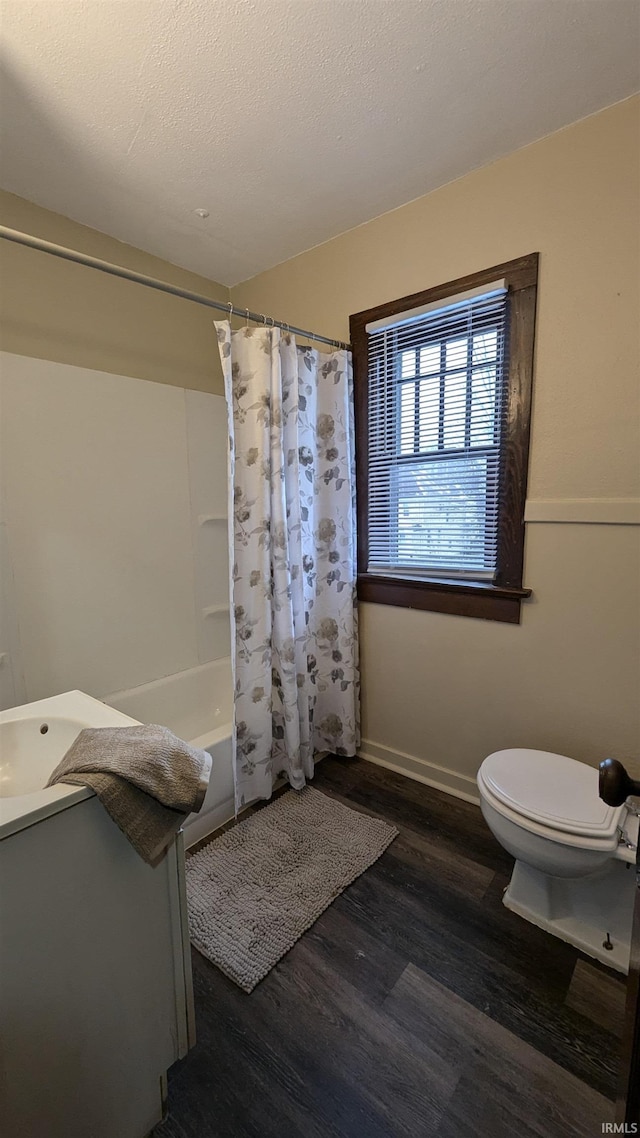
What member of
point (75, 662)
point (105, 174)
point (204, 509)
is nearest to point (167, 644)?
point (75, 662)

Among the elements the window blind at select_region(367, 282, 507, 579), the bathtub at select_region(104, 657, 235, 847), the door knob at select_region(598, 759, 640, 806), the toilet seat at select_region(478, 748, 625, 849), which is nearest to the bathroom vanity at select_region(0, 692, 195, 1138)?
the bathtub at select_region(104, 657, 235, 847)

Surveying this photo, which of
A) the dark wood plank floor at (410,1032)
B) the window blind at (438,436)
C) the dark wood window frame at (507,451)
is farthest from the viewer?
the window blind at (438,436)

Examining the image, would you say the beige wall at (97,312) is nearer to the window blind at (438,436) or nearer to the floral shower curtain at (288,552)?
the floral shower curtain at (288,552)

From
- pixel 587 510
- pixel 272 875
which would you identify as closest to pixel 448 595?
pixel 587 510

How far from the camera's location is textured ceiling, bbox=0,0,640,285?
1.09 metres

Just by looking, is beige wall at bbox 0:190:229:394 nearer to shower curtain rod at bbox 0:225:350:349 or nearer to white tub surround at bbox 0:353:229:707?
white tub surround at bbox 0:353:229:707

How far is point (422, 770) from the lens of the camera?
2074mm

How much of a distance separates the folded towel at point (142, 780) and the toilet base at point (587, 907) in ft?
3.78

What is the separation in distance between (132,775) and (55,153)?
202 centimetres

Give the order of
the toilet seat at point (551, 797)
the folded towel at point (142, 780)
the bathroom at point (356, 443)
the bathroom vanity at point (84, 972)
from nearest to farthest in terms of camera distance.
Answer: the bathroom vanity at point (84, 972) < the folded towel at point (142, 780) < the bathroom at point (356, 443) < the toilet seat at point (551, 797)

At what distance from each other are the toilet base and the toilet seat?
13cm

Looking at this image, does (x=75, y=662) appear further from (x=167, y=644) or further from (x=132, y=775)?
(x=132, y=775)

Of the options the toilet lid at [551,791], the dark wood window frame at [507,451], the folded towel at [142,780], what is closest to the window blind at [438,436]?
the dark wood window frame at [507,451]

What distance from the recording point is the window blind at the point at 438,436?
1.70 metres
